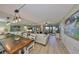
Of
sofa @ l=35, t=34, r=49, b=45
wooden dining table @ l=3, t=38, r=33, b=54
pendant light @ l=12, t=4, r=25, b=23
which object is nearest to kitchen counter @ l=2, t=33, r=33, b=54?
wooden dining table @ l=3, t=38, r=33, b=54

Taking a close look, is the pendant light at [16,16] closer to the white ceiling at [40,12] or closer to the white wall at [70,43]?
the white ceiling at [40,12]

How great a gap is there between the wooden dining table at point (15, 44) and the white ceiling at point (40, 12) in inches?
15.8

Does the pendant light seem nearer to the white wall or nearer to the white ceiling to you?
the white ceiling

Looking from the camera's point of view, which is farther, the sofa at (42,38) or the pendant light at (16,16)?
the sofa at (42,38)

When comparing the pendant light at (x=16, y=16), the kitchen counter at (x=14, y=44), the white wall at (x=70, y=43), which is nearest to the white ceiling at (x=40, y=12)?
the pendant light at (x=16, y=16)

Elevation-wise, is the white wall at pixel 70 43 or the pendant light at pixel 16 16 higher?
the pendant light at pixel 16 16

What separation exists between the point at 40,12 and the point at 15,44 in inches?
32.5

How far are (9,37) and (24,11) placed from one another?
609mm

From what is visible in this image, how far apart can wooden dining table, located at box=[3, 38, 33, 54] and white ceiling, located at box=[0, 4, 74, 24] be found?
40 centimetres

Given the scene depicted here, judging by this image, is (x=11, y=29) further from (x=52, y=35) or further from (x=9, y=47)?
(x=52, y=35)

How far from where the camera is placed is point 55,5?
6.80 ft

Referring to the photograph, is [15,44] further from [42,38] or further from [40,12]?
[40,12]

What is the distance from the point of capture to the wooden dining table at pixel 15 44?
6.81 ft
